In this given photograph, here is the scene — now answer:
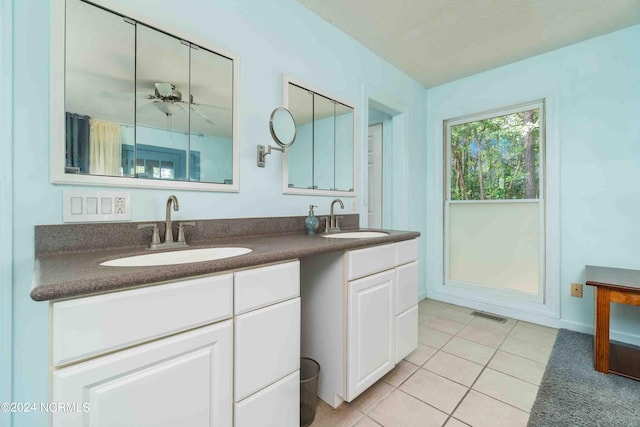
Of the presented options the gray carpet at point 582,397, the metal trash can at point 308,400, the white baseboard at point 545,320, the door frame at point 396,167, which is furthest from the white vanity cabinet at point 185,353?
the white baseboard at point 545,320

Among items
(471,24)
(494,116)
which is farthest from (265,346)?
(494,116)

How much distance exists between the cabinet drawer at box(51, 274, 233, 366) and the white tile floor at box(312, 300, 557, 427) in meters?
0.94

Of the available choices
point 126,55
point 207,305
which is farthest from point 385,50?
point 207,305

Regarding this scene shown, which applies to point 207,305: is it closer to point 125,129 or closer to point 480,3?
point 125,129

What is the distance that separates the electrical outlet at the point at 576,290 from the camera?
226 centimetres

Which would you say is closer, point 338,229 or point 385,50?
point 338,229

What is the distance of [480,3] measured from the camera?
71.0 inches

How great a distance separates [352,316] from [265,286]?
0.55m

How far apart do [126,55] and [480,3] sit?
2067 millimetres

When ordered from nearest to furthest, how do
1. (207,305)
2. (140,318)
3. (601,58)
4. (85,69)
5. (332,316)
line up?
(140,318) → (207,305) → (85,69) → (332,316) → (601,58)

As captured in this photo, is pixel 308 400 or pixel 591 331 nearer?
pixel 308 400

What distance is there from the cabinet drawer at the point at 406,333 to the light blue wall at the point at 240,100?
87 centimetres

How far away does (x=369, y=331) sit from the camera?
1.44 m

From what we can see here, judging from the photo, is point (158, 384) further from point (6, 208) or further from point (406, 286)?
point (406, 286)
